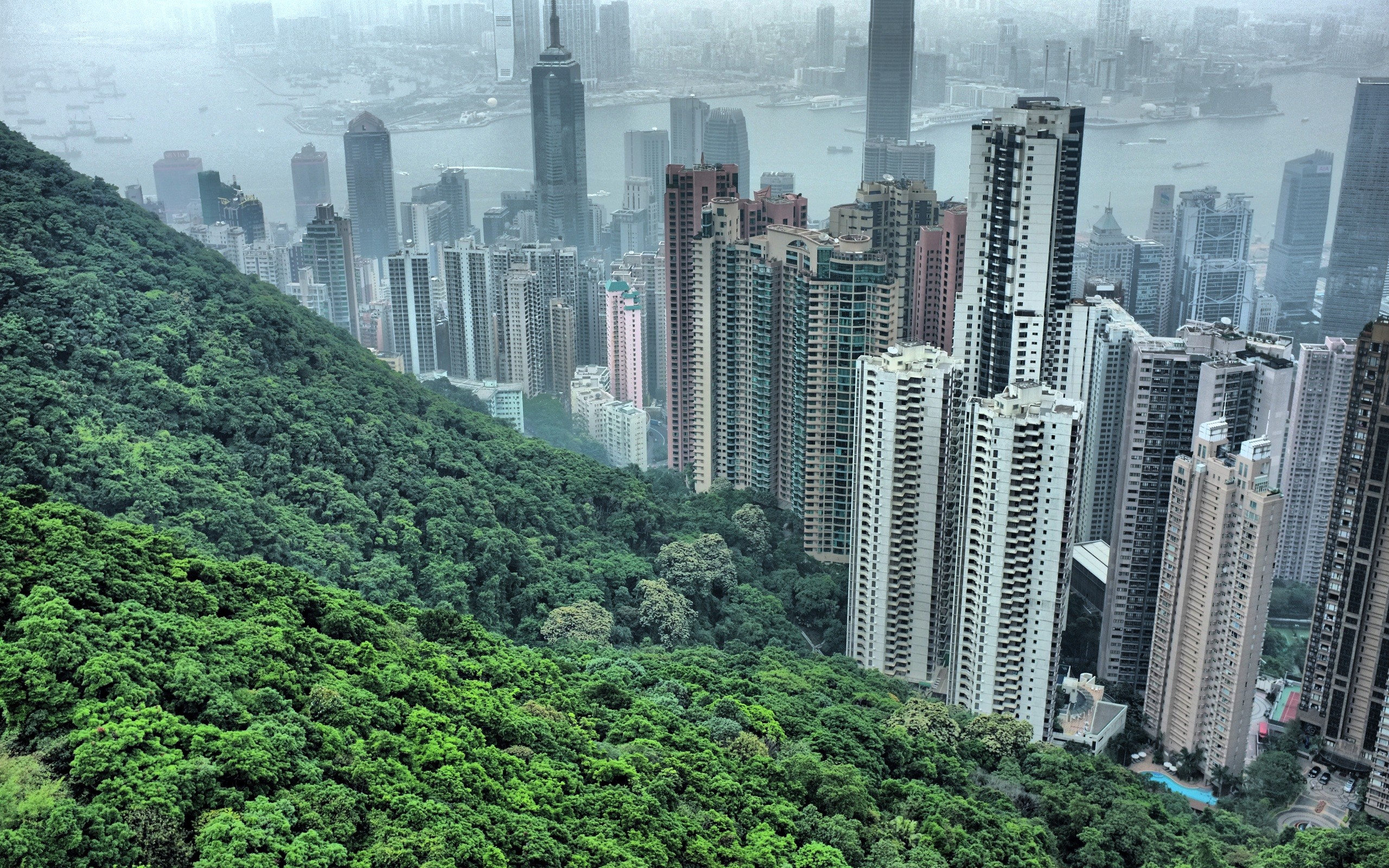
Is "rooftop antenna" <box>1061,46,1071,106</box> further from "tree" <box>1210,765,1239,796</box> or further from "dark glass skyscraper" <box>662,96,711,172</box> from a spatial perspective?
"dark glass skyscraper" <box>662,96,711,172</box>

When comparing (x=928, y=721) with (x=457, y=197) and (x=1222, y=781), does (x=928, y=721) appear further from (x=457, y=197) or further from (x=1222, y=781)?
(x=457, y=197)

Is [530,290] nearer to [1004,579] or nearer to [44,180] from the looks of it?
[44,180]

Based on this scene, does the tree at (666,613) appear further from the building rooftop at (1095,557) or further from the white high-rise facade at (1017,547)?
the building rooftop at (1095,557)

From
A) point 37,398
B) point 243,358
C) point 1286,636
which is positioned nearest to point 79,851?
point 37,398

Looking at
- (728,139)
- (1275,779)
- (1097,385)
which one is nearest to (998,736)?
(1275,779)

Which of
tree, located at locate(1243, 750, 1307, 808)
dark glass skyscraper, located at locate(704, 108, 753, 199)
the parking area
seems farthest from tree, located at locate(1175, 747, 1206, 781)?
dark glass skyscraper, located at locate(704, 108, 753, 199)

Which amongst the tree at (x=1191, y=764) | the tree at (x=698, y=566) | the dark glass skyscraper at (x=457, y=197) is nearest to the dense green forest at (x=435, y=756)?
the tree at (x=1191, y=764)

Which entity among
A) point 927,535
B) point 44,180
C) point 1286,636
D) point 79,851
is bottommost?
point 1286,636
